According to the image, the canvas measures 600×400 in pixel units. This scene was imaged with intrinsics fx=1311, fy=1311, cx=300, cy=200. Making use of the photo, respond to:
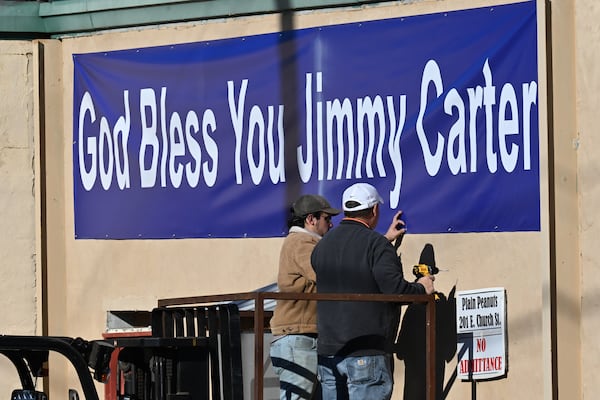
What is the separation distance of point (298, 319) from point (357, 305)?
604mm

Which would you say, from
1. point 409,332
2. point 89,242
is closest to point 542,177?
point 409,332

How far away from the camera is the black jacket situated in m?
7.69

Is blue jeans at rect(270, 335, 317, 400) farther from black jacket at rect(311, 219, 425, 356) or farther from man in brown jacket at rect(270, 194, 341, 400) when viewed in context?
black jacket at rect(311, 219, 425, 356)

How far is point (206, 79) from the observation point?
9.85 meters

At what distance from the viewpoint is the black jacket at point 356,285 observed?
7691 mm

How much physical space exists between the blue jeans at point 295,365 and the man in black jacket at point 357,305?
0.18 metres

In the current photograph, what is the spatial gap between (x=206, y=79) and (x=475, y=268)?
2662 millimetres

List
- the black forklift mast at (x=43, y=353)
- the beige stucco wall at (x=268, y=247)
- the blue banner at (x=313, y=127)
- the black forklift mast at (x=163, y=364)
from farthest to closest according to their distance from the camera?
1. the blue banner at (x=313, y=127)
2. the beige stucco wall at (x=268, y=247)
3. the black forklift mast at (x=163, y=364)
4. the black forklift mast at (x=43, y=353)

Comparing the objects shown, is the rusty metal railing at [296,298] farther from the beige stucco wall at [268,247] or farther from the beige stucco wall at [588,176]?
the beige stucco wall at [588,176]

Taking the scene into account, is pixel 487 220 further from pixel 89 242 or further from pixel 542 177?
pixel 89 242

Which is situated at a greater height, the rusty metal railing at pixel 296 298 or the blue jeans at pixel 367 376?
the rusty metal railing at pixel 296 298

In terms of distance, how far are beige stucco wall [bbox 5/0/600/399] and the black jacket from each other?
2.84ft

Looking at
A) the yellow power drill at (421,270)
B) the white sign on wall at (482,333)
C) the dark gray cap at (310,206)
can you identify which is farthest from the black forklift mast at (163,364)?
the white sign on wall at (482,333)

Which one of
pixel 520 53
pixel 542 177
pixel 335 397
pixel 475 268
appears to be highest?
pixel 520 53
